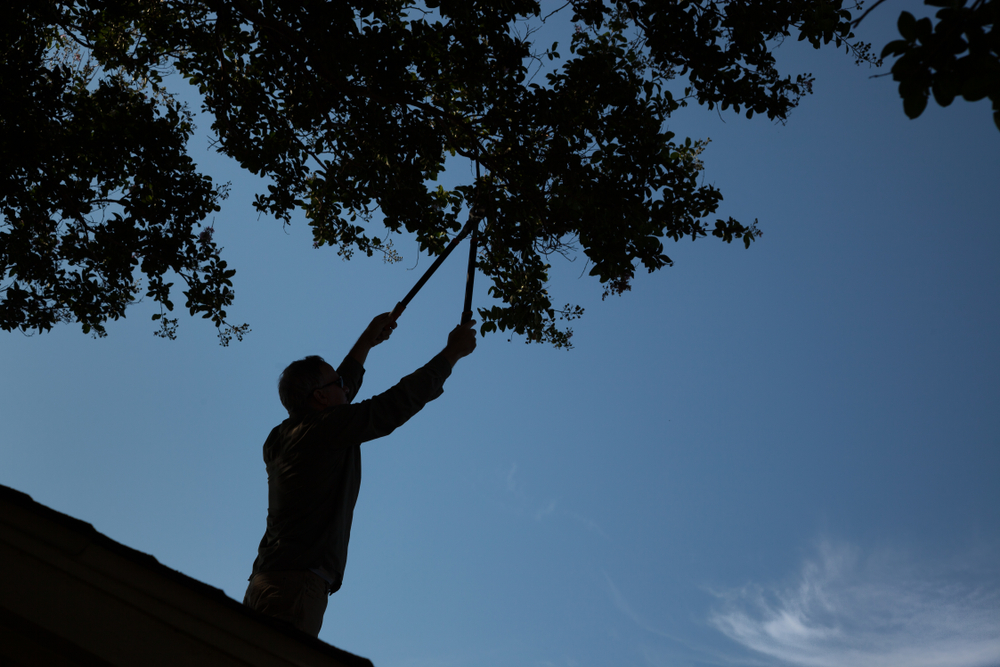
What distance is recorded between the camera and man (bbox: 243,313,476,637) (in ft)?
10.3

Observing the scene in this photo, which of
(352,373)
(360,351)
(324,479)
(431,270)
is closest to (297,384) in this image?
(324,479)

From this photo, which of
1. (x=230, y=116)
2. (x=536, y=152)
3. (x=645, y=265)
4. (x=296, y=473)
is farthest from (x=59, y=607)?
(x=230, y=116)

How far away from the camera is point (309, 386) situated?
396 centimetres

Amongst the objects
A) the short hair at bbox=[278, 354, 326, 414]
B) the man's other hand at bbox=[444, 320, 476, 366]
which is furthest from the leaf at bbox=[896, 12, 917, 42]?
the short hair at bbox=[278, 354, 326, 414]

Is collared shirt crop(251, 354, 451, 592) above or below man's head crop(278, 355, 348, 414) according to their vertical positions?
below

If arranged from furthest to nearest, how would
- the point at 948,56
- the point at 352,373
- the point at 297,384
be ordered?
the point at 352,373, the point at 297,384, the point at 948,56

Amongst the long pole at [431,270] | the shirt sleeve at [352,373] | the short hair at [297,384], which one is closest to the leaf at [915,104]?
the short hair at [297,384]

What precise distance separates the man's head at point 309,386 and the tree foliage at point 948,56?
3.31 m

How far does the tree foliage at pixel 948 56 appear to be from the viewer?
5.97 ft

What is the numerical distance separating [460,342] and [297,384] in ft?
3.50

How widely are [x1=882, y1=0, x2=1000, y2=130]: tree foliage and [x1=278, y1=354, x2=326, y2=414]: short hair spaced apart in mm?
3309

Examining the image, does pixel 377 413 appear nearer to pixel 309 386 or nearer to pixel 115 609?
pixel 309 386

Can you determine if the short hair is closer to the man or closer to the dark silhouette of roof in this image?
the man

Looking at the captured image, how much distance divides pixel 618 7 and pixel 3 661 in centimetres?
605
